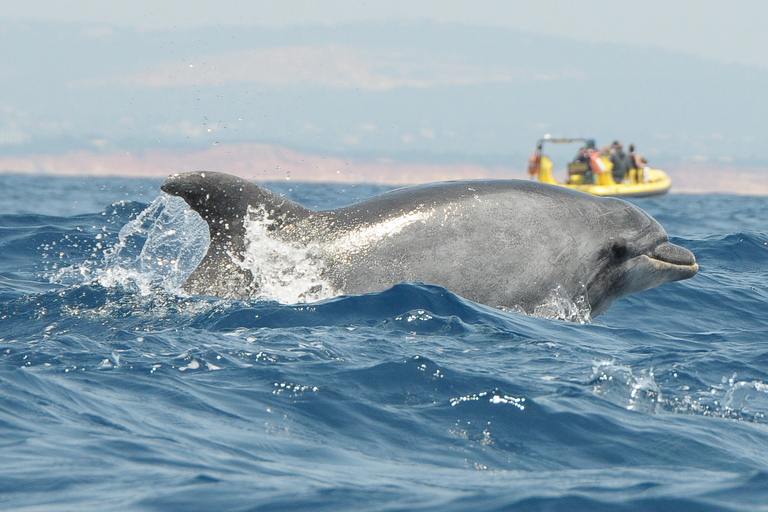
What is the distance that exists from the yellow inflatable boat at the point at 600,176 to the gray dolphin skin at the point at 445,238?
104 ft

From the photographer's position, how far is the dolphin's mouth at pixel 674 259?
37.6ft

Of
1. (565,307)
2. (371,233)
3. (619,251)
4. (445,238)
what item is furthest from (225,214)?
(619,251)

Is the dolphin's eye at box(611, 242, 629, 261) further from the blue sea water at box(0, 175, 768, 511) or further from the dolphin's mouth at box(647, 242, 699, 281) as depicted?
the blue sea water at box(0, 175, 768, 511)

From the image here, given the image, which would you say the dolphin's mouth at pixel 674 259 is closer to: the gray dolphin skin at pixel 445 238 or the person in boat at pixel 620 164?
the gray dolphin skin at pixel 445 238

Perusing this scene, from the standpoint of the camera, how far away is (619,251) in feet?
36.7

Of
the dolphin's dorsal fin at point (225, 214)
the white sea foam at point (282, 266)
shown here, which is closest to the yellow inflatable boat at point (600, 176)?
the white sea foam at point (282, 266)

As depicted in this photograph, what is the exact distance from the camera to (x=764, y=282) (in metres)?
16.2

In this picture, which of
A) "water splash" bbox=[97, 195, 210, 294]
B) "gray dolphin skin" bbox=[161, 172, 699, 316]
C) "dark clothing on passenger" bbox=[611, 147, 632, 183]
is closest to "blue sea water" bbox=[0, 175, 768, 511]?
"water splash" bbox=[97, 195, 210, 294]

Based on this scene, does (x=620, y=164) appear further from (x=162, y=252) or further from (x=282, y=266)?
(x=282, y=266)

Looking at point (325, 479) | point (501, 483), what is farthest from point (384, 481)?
point (501, 483)

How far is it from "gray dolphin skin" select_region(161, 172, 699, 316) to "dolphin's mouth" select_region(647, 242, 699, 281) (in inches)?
8.3

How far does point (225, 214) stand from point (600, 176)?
119 feet

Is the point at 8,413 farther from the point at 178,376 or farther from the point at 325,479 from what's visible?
the point at 325,479

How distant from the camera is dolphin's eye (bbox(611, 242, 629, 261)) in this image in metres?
11.1
